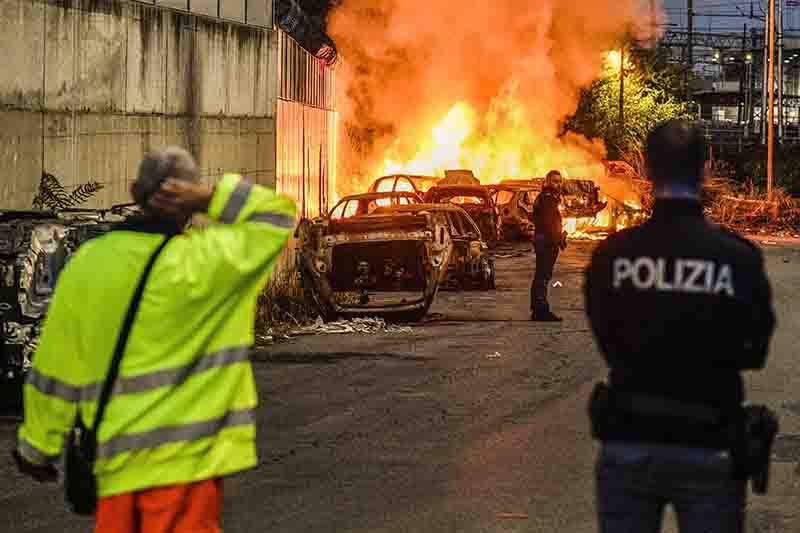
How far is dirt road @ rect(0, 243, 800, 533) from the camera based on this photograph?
8.80 meters

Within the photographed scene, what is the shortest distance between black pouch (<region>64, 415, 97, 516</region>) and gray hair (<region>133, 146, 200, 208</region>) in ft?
2.46

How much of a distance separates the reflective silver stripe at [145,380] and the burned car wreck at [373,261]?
15.5 m

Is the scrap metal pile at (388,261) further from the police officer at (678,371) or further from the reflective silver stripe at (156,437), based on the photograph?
the police officer at (678,371)

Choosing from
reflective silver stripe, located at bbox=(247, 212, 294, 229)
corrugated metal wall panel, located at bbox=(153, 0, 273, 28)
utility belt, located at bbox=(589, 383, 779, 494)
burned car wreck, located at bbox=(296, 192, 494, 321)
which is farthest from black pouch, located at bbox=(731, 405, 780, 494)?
corrugated metal wall panel, located at bbox=(153, 0, 273, 28)

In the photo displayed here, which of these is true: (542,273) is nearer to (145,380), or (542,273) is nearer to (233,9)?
(233,9)

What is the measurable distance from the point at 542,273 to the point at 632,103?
51204mm

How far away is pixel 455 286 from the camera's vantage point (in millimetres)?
25734

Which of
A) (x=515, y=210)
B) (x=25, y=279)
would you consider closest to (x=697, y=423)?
(x=25, y=279)

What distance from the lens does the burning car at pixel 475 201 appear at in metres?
35.2

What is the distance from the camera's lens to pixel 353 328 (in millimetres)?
19938

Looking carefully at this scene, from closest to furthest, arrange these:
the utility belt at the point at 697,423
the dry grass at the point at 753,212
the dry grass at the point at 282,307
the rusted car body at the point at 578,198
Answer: the utility belt at the point at 697,423, the dry grass at the point at 282,307, the rusted car body at the point at 578,198, the dry grass at the point at 753,212

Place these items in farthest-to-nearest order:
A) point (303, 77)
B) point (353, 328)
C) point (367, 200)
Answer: point (303, 77), point (367, 200), point (353, 328)

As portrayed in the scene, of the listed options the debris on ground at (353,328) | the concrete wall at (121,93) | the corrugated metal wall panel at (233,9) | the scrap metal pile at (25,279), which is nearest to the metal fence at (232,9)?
the corrugated metal wall panel at (233,9)

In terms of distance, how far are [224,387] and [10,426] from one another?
7.78 m
